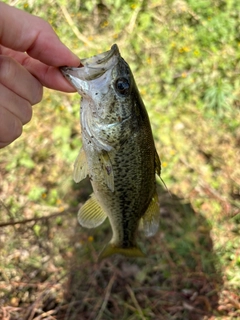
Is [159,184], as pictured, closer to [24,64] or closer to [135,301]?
[135,301]

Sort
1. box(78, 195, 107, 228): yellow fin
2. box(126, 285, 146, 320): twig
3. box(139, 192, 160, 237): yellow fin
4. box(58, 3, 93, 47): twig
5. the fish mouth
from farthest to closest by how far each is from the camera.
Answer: box(58, 3, 93, 47): twig < box(126, 285, 146, 320): twig < box(78, 195, 107, 228): yellow fin < box(139, 192, 160, 237): yellow fin < the fish mouth

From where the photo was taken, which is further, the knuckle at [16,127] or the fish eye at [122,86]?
the knuckle at [16,127]

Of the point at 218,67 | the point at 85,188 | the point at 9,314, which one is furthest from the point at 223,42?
the point at 9,314

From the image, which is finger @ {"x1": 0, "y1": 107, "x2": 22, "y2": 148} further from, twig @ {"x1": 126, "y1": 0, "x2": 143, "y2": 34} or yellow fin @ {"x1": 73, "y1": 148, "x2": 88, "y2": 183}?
twig @ {"x1": 126, "y1": 0, "x2": 143, "y2": 34}

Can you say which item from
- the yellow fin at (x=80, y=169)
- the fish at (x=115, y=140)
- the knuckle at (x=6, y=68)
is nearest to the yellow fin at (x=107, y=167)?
the fish at (x=115, y=140)

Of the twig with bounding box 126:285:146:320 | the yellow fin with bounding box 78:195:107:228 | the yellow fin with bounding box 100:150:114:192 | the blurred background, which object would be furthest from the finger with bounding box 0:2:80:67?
the twig with bounding box 126:285:146:320

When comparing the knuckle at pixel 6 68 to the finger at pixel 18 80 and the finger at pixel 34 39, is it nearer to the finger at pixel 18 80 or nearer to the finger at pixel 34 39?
the finger at pixel 18 80
